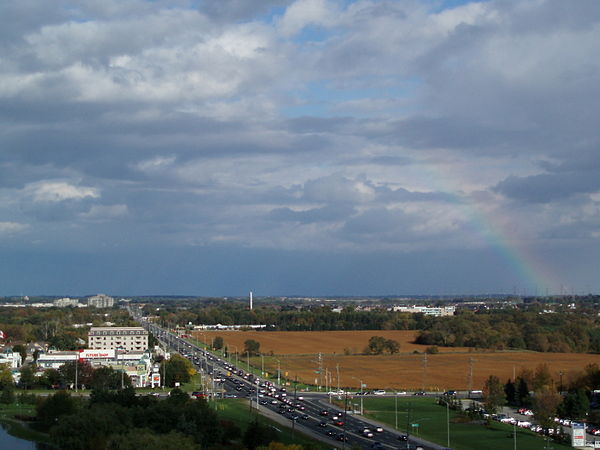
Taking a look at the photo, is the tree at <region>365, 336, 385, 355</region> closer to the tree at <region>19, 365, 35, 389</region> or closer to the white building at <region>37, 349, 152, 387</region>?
the white building at <region>37, 349, 152, 387</region>

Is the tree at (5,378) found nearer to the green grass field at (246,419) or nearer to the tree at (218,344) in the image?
the green grass field at (246,419)

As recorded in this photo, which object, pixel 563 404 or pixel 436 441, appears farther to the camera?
pixel 563 404

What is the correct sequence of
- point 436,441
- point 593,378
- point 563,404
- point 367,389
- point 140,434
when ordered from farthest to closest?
point 367,389
point 593,378
point 563,404
point 436,441
point 140,434

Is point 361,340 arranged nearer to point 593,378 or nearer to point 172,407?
point 593,378

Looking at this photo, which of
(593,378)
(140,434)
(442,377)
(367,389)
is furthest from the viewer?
(442,377)

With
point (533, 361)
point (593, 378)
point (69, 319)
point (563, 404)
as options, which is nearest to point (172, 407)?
point (563, 404)

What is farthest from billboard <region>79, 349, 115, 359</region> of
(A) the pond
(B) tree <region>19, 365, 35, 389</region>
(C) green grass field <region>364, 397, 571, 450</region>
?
(A) the pond

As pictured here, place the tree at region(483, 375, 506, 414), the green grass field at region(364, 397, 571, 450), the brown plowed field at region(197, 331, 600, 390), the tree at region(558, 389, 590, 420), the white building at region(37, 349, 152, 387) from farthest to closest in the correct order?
1. the brown plowed field at region(197, 331, 600, 390)
2. the white building at region(37, 349, 152, 387)
3. the tree at region(558, 389, 590, 420)
4. the tree at region(483, 375, 506, 414)
5. the green grass field at region(364, 397, 571, 450)
